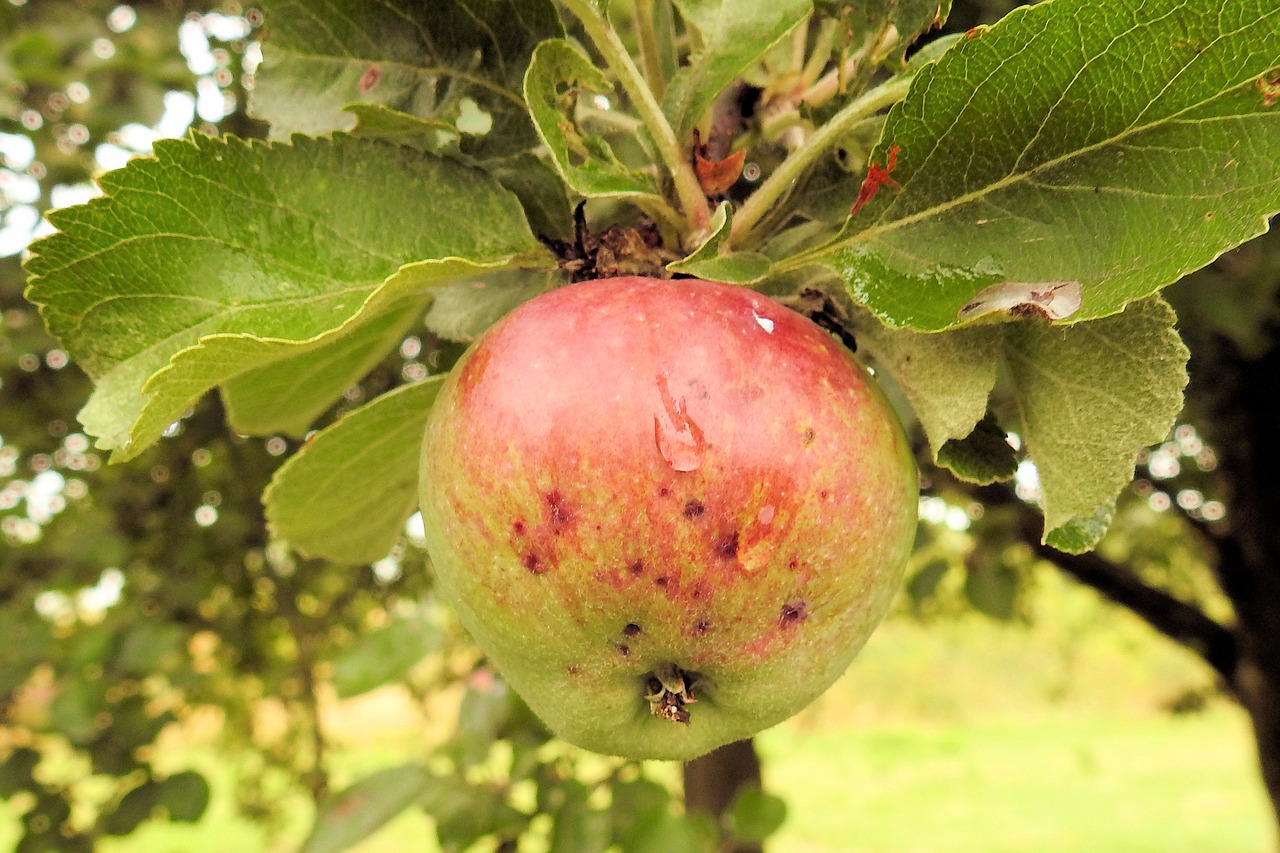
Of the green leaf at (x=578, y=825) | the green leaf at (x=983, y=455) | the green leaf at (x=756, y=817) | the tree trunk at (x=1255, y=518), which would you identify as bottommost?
the tree trunk at (x=1255, y=518)

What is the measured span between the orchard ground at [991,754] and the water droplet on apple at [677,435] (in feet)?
12.2

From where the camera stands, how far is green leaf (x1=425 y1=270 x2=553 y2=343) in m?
0.92

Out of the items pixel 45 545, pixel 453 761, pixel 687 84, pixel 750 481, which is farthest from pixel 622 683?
pixel 45 545

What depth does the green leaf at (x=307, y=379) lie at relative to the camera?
0.97 meters

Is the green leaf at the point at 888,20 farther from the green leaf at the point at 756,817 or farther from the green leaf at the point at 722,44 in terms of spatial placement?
the green leaf at the point at 756,817

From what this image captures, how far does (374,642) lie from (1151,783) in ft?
27.2

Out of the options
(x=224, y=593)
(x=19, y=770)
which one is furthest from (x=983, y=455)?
(x=224, y=593)

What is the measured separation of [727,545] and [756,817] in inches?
55.2

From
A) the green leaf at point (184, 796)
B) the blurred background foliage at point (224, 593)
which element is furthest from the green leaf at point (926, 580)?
the green leaf at point (184, 796)

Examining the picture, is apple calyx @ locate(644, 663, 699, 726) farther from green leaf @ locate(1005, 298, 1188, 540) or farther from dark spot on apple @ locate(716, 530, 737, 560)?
green leaf @ locate(1005, 298, 1188, 540)

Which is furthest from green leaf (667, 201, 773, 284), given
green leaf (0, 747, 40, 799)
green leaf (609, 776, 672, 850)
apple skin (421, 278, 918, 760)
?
green leaf (0, 747, 40, 799)

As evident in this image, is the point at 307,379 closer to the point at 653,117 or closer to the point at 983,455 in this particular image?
the point at 653,117

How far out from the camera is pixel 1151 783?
8391 millimetres

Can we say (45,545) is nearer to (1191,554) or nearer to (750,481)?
(750,481)
